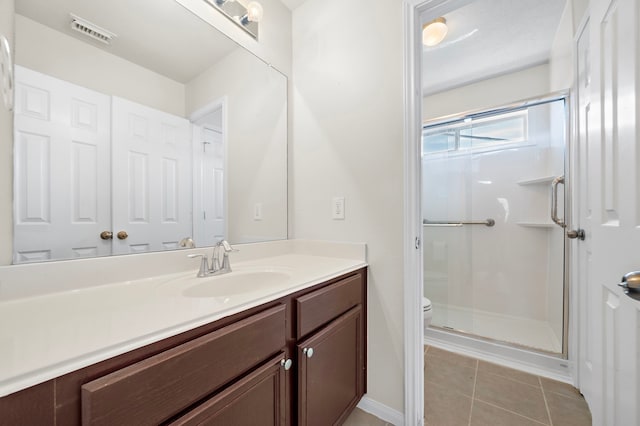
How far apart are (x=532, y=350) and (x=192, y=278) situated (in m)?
2.13

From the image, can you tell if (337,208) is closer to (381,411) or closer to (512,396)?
(381,411)

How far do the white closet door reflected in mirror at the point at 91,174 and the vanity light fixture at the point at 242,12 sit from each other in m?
0.66

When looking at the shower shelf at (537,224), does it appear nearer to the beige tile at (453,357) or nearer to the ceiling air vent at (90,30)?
the beige tile at (453,357)

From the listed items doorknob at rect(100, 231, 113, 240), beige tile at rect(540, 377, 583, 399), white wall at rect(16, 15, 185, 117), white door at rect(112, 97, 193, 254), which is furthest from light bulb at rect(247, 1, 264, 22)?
beige tile at rect(540, 377, 583, 399)

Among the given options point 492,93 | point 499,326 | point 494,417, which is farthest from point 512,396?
point 492,93

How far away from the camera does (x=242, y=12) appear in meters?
1.36

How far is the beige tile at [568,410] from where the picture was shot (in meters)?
1.23

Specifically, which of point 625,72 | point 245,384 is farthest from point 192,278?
point 625,72

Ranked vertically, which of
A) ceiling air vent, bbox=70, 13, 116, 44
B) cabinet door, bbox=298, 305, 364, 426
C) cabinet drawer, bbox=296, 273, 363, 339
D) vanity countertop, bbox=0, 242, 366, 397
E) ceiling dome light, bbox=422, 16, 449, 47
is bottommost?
cabinet door, bbox=298, 305, 364, 426

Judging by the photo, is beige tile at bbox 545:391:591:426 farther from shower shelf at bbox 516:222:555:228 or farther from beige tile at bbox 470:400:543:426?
shower shelf at bbox 516:222:555:228

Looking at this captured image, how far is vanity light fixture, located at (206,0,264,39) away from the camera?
4.23ft

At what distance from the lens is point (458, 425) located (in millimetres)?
1231

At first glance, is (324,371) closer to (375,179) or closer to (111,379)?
(111,379)

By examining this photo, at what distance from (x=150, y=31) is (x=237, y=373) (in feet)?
4.28
